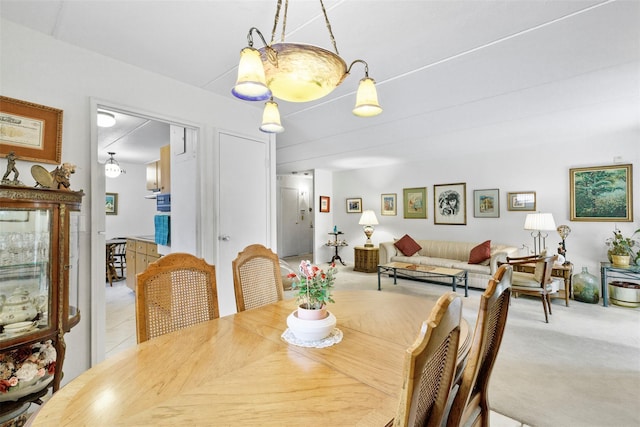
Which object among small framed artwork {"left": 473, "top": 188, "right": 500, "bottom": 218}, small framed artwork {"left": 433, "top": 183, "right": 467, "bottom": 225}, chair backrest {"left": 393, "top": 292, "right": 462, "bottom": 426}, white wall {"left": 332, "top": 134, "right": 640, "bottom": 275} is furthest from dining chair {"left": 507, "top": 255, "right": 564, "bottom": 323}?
chair backrest {"left": 393, "top": 292, "right": 462, "bottom": 426}

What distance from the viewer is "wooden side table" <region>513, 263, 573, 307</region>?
3.83 m

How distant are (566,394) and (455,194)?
4.12m

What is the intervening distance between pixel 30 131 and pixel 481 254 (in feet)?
17.9

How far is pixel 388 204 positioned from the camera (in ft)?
21.9

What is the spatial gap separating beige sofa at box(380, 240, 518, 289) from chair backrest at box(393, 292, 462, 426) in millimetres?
4228

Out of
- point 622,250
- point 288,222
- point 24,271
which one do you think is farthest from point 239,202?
point 288,222

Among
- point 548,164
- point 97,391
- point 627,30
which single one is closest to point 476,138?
point 548,164

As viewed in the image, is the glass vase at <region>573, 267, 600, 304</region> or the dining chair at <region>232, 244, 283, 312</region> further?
the glass vase at <region>573, 267, 600, 304</region>

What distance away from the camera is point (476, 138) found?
4.50 meters

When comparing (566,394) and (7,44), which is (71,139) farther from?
(566,394)

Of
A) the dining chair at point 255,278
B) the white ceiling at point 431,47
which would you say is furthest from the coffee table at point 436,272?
the dining chair at point 255,278

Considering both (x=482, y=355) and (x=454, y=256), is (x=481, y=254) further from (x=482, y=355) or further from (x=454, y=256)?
(x=482, y=355)

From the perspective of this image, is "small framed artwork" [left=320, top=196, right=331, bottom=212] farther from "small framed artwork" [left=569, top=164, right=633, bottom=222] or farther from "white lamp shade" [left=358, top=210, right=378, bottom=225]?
"small framed artwork" [left=569, top=164, right=633, bottom=222]

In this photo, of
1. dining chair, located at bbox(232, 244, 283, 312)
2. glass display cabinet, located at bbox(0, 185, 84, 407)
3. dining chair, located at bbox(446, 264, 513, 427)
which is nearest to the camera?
dining chair, located at bbox(446, 264, 513, 427)
